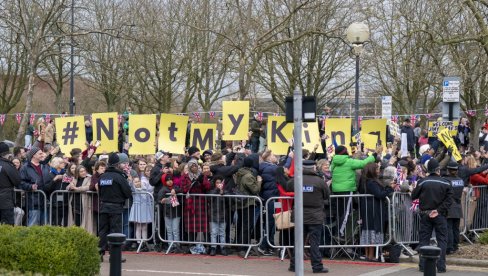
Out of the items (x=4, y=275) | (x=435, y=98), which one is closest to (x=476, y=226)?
(x=4, y=275)

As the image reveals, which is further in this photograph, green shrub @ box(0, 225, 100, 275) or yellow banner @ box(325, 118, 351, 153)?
yellow banner @ box(325, 118, 351, 153)

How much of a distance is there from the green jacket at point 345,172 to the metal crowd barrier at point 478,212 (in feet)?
8.80

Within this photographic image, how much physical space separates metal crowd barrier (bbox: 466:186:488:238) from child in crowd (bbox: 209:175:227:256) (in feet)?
14.7

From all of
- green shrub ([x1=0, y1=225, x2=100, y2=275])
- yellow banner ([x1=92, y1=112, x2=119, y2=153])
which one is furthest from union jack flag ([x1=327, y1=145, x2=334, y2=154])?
green shrub ([x1=0, y1=225, x2=100, y2=275])

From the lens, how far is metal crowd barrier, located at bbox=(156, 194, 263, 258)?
15.6 meters

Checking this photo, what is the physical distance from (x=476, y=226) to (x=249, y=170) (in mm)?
4435

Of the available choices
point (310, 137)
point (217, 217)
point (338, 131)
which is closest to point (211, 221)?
point (217, 217)

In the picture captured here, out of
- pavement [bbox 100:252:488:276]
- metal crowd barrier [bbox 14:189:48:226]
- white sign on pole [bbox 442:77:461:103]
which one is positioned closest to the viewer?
pavement [bbox 100:252:488:276]

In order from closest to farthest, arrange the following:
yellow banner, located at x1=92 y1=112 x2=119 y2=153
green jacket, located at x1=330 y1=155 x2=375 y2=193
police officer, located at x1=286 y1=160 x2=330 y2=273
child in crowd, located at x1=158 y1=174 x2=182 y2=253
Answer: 1. police officer, located at x1=286 y1=160 x2=330 y2=273
2. green jacket, located at x1=330 y1=155 x2=375 y2=193
3. child in crowd, located at x1=158 y1=174 x2=182 y2=253
4. yellow banner, located at x1=92 y1=112 x2=119 y2=153

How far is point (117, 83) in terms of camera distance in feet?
134

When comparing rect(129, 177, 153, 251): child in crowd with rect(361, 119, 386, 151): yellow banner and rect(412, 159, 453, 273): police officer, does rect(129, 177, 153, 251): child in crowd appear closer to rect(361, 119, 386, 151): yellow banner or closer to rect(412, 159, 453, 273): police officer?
rect(412, 159, 453, 273): police officer

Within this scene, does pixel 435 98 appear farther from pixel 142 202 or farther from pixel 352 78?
pixel 142 202

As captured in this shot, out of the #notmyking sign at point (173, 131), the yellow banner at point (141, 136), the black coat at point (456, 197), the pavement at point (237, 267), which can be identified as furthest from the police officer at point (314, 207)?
the yellow banner at point (141, 136)

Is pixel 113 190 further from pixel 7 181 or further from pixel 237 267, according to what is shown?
pixel 237 267
